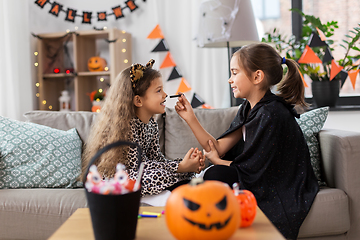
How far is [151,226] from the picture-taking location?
0.90 meters

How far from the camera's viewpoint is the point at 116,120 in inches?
58.0

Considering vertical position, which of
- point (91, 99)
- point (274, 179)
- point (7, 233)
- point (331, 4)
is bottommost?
point (7, 233)

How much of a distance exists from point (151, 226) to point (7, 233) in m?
0.91

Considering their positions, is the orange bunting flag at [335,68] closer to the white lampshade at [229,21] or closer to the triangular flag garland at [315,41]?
the triangular flag garland at [315,41]

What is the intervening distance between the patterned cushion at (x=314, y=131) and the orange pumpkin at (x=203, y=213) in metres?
1.06

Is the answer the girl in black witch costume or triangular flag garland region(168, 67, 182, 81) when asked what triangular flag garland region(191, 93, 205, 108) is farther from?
the girl in black witch costume

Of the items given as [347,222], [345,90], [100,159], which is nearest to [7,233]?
[100,159]

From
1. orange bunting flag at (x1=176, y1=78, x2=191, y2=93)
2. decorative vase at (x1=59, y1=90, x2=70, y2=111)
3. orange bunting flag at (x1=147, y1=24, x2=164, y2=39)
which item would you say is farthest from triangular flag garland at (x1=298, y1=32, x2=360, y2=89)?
decorative vase at (x1=59, y1=90, x2=70, y2=111)

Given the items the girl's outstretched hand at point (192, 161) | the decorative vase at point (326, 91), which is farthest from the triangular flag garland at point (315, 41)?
the girl's outstretched hand at point (192, 161)

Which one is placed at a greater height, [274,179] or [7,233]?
[274,179]

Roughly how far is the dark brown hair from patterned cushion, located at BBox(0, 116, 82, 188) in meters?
0.95

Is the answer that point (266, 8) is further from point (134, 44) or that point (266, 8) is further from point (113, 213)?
point (113, 213)

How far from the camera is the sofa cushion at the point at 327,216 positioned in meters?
1.41

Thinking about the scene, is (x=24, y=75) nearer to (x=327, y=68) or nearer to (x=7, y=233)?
(x=7, y=233)
